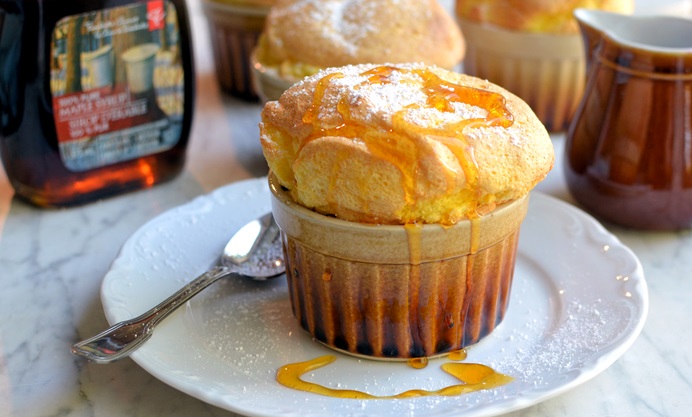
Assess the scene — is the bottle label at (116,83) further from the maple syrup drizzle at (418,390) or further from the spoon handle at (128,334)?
the maple syrup drizzle at (418,390)

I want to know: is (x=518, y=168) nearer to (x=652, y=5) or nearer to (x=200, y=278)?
(x=200, y=278)

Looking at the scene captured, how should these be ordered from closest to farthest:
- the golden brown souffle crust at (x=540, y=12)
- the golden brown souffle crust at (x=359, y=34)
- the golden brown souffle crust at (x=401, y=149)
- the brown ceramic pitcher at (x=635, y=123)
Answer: the golden brown souffle crust at (x=401, y=149) → the brown ceramic pitcher at (x=635, y=123) → the golden brown souffle crust at (x=359, y=34) → the golden brown souffle crust at (x=540, y=12)

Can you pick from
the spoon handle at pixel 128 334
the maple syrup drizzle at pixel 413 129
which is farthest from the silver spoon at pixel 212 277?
the maple syrup drizzle at pixel 413 129

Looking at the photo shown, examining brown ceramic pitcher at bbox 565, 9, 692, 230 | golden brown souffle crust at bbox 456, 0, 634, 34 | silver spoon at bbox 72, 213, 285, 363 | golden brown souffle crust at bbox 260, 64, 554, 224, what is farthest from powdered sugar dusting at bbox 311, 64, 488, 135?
golden brown souffle crust at bbox 456, 0, 634, 34

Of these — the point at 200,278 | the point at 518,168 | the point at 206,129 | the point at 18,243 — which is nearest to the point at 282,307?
the point at 200,278

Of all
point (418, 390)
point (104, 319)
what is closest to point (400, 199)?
point (418, 390)

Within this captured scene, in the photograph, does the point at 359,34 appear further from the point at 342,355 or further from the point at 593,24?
the point at 342,355

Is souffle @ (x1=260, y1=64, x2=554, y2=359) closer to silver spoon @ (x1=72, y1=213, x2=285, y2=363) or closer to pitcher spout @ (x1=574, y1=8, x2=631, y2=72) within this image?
silver spoon @ (x1=72, y1=213, x2=285, y2=363)
